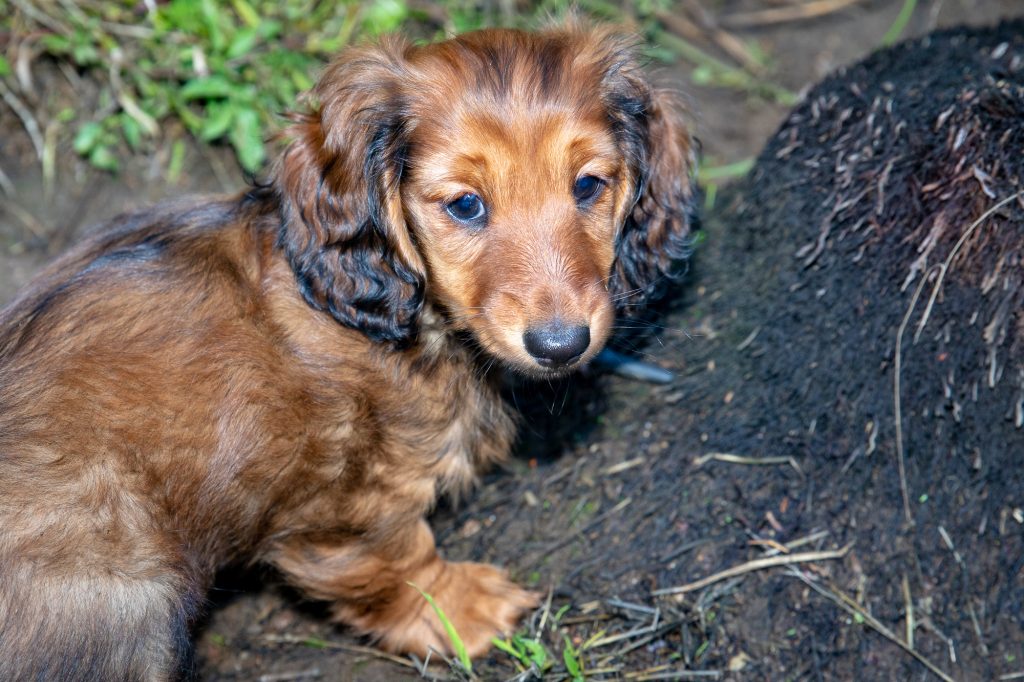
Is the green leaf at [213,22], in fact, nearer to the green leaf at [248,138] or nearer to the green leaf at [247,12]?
the green leaf at [247,12]

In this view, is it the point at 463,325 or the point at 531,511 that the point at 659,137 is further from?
the point at 531,511

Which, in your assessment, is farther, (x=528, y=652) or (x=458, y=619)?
(x=458, y=619)

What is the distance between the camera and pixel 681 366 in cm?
394

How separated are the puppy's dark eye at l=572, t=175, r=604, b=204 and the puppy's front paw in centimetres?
151

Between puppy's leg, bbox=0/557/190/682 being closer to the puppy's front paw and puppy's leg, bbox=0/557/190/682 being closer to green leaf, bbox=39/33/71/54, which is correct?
the puppy's front paw

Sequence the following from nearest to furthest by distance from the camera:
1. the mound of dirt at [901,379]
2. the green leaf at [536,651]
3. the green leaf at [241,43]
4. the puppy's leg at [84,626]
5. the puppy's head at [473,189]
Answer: the puppy's leg at [84,626], the puppy's head at [473,189], the mound of dirt at [901,379], the green leaf at [536,651], the green leaf at [241,43]

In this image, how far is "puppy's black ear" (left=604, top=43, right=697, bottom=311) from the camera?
325 cm

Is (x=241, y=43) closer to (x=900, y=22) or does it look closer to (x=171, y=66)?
(x=171, y=66)

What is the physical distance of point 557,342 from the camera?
267 cm

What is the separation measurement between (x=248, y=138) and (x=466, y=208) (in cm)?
242

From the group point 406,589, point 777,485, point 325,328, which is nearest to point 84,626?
point 325,328

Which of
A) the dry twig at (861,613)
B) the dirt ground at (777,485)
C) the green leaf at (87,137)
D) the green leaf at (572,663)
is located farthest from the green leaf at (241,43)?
the dry twig at (861,613)

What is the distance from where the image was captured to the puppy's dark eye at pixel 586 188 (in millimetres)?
2969

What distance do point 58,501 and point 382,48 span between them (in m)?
1.67
